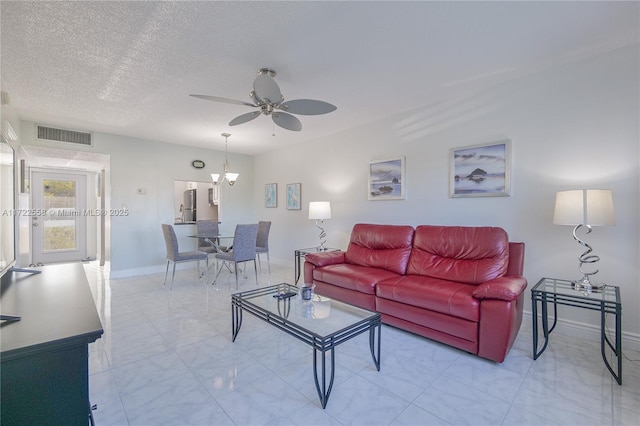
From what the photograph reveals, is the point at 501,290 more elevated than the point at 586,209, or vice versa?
the point at 586,209

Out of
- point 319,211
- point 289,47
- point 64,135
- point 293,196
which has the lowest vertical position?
point 319,211

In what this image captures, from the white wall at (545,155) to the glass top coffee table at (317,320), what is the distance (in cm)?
189

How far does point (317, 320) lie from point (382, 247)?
174 cm

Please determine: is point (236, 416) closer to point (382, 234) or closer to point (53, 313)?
point (53, 313)

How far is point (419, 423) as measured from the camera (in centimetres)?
159

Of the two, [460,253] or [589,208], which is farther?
[460,253]

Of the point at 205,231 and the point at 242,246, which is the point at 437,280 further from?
the point at 205,231

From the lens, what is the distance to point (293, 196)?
18.8 ft

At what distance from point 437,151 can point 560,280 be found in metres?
1.81

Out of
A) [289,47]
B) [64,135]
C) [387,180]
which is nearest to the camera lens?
[289,47]

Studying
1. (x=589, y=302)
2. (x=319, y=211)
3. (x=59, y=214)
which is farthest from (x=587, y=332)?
(x=59, y=214)

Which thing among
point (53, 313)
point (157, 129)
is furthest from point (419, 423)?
point (157, 129)

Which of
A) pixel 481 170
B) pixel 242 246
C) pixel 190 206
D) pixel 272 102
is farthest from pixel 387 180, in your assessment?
pixel 190 206

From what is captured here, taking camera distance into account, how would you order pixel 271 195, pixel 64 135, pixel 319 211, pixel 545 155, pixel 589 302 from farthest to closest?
pixel 271 195
pixel 64 135
pixel 319 211
pixel 545 155
pixel 589 302
